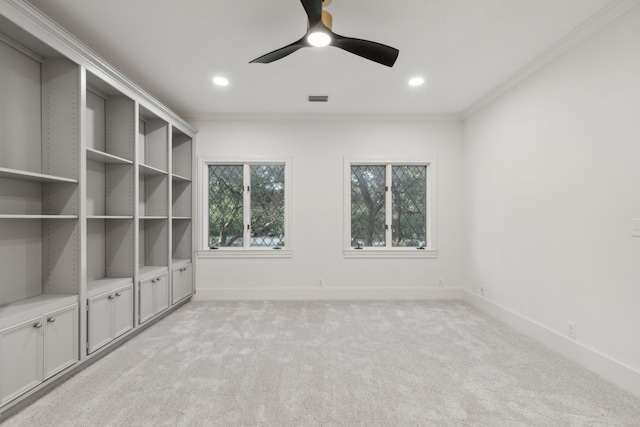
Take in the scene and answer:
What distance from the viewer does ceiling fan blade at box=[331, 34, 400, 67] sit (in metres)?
1.88

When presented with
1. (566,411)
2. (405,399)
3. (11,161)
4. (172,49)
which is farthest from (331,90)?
(566,411)

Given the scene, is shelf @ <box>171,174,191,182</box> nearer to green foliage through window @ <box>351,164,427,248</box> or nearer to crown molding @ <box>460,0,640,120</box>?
green foliage through window @ <box>351,164,427,248</box>

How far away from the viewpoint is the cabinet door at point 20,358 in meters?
1.61

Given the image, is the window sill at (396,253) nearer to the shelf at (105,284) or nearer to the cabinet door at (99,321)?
the shelf at (105,284)

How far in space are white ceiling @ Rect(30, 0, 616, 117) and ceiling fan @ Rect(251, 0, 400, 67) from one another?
0.28 metres

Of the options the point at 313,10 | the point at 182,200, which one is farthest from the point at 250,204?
the point at 313,10

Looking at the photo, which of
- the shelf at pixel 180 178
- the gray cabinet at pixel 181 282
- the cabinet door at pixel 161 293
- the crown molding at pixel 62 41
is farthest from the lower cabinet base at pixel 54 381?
the crown molding at pixel 62 41

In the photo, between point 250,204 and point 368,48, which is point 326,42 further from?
point 250,204

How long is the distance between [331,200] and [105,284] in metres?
2.77

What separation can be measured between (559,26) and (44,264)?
442 cm

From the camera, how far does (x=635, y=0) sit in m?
1.85

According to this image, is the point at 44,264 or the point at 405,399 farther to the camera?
the point at 44,264

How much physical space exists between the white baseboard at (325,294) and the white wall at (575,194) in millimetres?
762

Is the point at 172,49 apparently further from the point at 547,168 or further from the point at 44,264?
the point at 547,168
